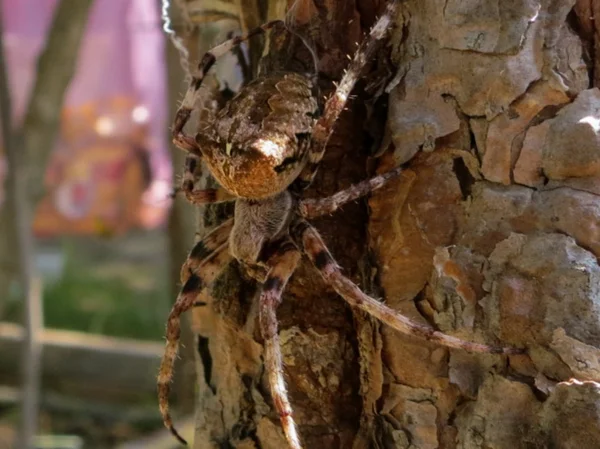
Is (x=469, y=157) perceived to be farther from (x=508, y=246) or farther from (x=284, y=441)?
(x=284, y=441)

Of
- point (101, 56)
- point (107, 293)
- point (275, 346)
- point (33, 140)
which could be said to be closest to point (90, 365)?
point (107, 293)

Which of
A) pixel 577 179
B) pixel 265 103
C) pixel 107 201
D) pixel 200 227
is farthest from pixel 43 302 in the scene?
pixel 577 179

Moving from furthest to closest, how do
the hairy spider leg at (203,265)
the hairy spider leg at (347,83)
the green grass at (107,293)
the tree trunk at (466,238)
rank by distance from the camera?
the green grass at (107,293) → the hairy spider leg at (203,265) → the hairy spider leg at (347,83) → the tree trunk at (466,238)

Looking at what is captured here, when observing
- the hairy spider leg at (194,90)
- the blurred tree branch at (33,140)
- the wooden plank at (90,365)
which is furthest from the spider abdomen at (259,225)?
the wooden plank at (90,365)

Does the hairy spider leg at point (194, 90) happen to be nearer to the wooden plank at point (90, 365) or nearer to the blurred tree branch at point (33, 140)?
the blurred tree branch at point (33, 140)

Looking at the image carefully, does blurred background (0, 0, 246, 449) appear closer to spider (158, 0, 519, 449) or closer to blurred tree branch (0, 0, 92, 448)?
blurred tree branch (0, 0, 92, 448)

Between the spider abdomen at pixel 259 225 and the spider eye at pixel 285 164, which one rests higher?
the spider eye at pixel 285 164

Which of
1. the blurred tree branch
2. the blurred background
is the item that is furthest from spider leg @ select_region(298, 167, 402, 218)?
the blurred tree branch

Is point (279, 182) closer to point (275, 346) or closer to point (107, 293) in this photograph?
point (275, 346)
